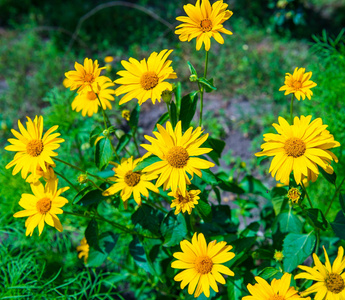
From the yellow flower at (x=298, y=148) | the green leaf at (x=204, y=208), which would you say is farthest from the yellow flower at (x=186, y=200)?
the yellow flower at (x=298, y=148)

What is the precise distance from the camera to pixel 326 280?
1264 millimetres

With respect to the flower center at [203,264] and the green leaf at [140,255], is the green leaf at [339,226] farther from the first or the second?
the green leaf at [140,255]

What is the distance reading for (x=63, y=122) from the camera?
2621 mm

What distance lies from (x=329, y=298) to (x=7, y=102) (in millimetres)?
3733

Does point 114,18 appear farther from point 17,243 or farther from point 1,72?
point 17,243

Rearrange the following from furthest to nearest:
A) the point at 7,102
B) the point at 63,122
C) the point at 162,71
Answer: the point at 7,102 < the point at 63,122 < the point at 162,71

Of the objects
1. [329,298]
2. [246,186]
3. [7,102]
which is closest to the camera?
[329,298]

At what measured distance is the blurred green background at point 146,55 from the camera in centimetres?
238

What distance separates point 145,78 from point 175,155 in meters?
0.36

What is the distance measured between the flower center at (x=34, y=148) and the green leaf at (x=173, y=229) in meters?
0.66

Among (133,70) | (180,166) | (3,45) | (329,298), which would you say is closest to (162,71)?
(133,70)

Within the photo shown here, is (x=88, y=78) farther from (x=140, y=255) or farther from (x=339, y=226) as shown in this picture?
(x=339, y=226)

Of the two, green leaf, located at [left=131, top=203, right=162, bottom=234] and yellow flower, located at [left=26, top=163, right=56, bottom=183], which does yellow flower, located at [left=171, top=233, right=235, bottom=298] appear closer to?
green leaf, located at [left=131, top=203, right=162, bottom=234]

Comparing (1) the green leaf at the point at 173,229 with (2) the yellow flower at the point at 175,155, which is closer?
(2) the yellow flower at the point at 175,155
